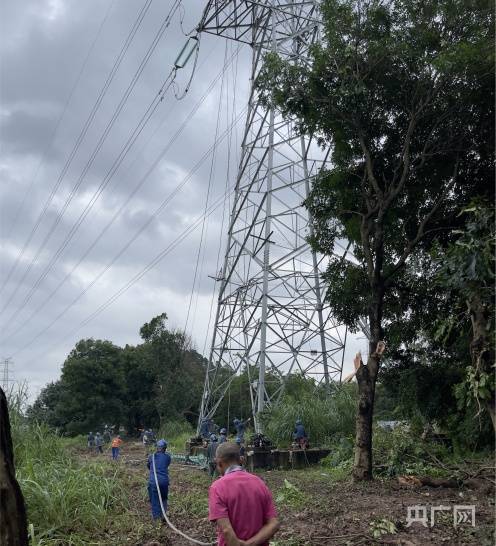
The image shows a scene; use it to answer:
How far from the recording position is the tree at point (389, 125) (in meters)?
11.4

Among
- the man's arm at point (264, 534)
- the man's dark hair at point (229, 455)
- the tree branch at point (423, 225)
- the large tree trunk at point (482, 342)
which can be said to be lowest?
the man's arm at point (264, 534)

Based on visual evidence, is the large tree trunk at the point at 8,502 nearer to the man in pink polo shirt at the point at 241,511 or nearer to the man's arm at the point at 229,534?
the man in pink polo shirt at the point at 241,511

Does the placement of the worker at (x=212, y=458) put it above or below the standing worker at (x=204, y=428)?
below

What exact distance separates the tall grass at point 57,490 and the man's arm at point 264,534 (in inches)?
191

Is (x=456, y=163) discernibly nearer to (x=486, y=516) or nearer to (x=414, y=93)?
(x=414, y=93)

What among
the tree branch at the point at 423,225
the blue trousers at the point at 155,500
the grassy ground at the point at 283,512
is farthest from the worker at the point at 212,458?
the tree branch at the point at 423,225

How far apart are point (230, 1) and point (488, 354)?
15.4m

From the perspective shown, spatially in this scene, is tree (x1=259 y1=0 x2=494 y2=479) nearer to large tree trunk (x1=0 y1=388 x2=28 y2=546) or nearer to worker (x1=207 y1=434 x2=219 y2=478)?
worker (x1=207 y1=434 x2=219 y2=478)

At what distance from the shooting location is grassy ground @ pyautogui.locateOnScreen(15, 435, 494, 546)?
782cm

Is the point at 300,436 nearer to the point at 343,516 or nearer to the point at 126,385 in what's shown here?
the point at 343,516

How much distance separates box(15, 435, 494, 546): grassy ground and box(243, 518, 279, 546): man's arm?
341 centimetres

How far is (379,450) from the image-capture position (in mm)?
14023

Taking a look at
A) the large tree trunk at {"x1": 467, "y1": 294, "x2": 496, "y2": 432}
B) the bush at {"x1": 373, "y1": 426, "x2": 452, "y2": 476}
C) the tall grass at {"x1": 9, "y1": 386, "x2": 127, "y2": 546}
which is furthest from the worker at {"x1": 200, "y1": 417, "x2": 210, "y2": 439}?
the large tree trunk at {"x1": 467, "y1": 294, "x2": 496, "y2": 432}

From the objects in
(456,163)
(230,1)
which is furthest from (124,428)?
(456,163)
